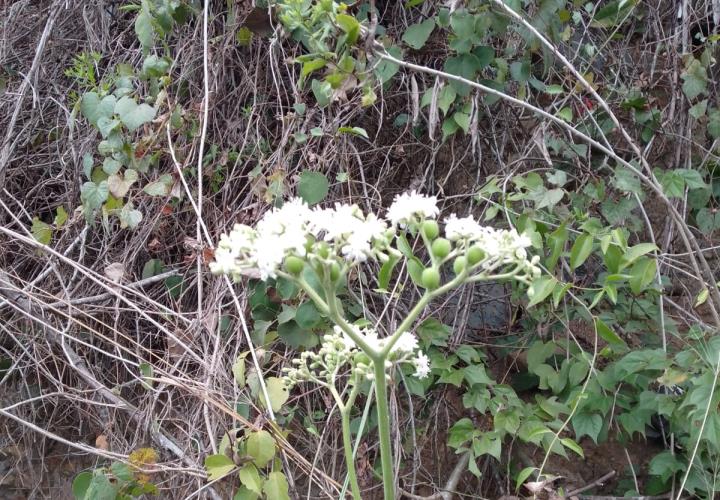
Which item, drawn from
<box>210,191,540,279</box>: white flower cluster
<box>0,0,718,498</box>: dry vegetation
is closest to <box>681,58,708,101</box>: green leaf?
<box>0,0,718,498</box>: dry vegetation

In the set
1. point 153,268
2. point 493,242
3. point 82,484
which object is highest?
point 493,242

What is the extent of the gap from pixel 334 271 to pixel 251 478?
62 centimetres

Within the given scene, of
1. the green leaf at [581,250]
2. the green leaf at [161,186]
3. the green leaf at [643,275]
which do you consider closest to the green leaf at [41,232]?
the green leaf at [161,186]

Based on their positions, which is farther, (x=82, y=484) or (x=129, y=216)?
(x=129, y=216)

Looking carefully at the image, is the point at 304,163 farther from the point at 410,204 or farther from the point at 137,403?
the point at 410,204

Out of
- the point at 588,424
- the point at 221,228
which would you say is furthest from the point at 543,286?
the point at 221,228

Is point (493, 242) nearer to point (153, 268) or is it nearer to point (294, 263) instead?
point (294, 263)

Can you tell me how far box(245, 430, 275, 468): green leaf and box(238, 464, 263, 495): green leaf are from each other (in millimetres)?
15

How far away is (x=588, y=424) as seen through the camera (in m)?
1.50

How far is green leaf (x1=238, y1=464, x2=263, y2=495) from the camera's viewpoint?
125cm

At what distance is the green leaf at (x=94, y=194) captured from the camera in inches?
65.3

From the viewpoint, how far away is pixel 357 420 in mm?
1562

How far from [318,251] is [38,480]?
5.16ft

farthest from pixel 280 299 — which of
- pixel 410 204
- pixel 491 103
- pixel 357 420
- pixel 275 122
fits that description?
pixel 410 204
